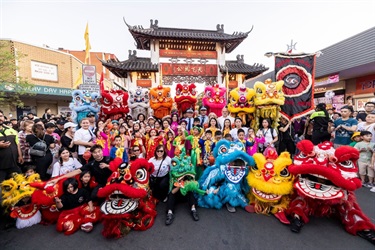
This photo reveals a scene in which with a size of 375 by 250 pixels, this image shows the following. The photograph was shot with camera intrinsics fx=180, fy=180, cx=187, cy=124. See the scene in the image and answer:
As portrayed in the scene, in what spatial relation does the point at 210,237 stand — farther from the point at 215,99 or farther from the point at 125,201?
the point at 215,99

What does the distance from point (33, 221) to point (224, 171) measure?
2.83 meters

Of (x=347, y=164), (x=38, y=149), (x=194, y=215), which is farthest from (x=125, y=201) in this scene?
(x=347, y=164)

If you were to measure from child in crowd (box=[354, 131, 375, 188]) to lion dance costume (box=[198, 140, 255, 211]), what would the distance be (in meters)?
2.67

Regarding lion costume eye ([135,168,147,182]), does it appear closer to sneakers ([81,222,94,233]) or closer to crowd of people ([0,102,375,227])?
crowd of people ([0,102,375,227])

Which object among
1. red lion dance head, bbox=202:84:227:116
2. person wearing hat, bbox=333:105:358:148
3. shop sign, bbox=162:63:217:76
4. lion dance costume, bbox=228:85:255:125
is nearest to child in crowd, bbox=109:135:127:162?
red lion dance head, bbox=202:84:227:116

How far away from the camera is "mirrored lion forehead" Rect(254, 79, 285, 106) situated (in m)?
4.15

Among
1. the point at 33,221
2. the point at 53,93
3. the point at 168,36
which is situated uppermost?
the point at 168,36

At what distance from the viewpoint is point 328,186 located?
2139 millimetres

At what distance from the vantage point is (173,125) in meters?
4.47

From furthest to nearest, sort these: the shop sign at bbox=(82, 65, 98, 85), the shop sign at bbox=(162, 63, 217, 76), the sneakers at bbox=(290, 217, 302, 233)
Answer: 1. the shop sign at bbox=(162, 63, 217, 76)
2. the shop sign at bbox=(82, 65, 98, 85)
3. the sneakers at bbox=(290, 217, 302, 233)

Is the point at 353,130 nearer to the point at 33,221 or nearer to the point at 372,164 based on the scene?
the point at 372,164

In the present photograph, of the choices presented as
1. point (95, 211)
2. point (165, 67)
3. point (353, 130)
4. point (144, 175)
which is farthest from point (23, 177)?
point (165, 67)

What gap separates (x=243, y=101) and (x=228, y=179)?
240 cm

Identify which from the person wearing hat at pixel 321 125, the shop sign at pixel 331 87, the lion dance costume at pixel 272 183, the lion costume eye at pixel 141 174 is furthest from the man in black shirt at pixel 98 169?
the shop sign at pixel 331 87
